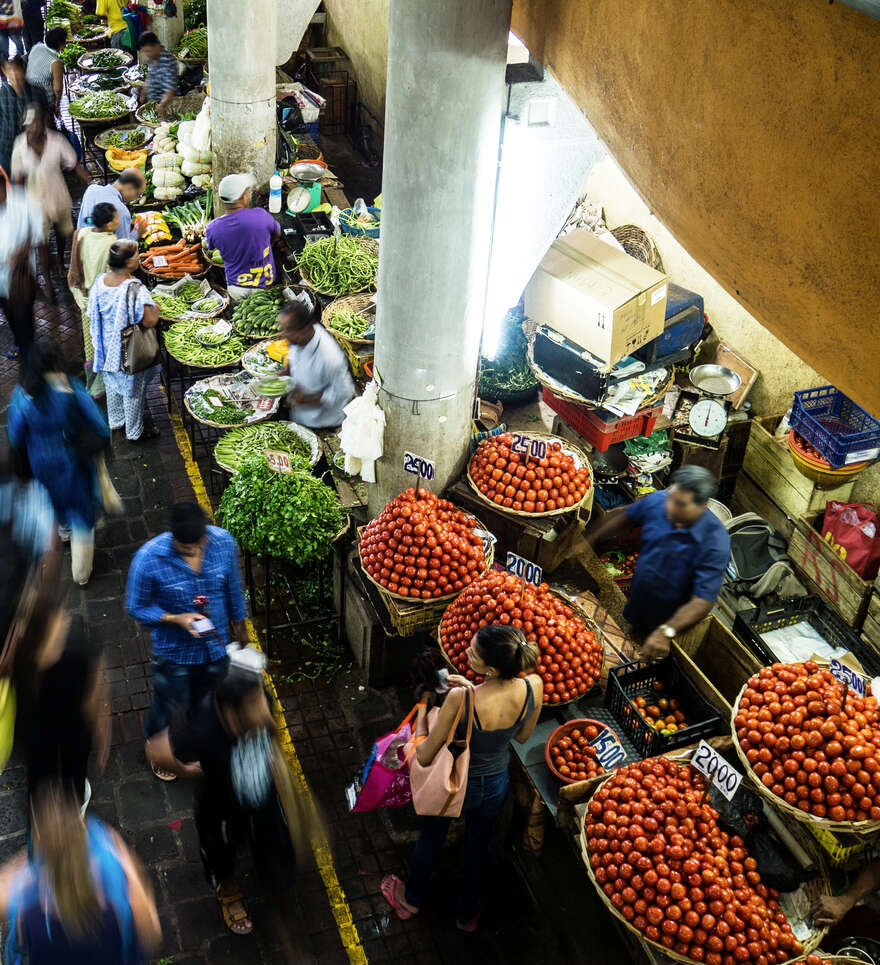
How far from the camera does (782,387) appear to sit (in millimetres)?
8148

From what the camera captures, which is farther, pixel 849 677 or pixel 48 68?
pixel 48 68

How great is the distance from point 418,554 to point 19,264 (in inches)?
208

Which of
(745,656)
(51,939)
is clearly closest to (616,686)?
(745,656)

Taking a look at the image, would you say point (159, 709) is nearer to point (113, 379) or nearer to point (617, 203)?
point (113, 379)

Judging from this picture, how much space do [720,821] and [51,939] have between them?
3025 mm

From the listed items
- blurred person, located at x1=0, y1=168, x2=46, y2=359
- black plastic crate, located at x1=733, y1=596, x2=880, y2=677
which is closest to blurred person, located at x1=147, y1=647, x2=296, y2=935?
black plastic crate, located at x1=733, y1=596, x2=880, y2=677

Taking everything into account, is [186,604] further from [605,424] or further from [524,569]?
[605,424]

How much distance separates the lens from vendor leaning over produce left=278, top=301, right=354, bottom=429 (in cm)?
723

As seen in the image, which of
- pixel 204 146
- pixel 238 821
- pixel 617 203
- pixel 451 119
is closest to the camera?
pixel 238 821

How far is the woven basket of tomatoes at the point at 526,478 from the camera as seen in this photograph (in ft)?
21.3

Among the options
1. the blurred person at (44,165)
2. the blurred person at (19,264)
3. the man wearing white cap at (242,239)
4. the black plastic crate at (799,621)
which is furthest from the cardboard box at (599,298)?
the blurred person at (44,165)

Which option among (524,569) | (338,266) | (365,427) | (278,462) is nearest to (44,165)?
(338,266)

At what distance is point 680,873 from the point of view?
453 centimetres

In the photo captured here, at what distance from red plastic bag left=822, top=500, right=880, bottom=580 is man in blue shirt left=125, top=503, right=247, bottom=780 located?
13.8ft
